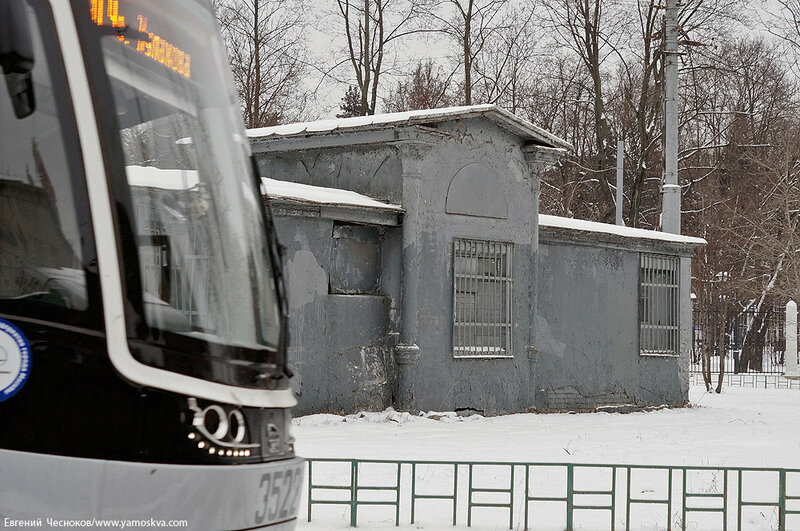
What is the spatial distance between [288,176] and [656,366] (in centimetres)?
674

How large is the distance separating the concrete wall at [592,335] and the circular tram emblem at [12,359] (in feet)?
45.2

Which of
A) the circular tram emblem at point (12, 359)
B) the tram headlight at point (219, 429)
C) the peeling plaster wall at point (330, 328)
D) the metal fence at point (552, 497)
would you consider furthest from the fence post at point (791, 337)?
the circular tram emblem at point (12, 359)

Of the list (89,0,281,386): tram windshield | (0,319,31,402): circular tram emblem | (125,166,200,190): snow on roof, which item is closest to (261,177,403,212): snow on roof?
(89,0,281,386): tram windshield

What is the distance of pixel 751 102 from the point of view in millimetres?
37500

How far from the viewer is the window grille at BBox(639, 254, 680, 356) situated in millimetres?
18656

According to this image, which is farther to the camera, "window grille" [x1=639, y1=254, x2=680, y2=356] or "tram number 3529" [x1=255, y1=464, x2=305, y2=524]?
"window grille" [x1=639, y1=254, x2=680, y2=356]

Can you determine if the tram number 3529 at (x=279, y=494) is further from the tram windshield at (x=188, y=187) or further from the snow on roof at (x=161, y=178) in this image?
the snow on roof at (x=161, y=178)

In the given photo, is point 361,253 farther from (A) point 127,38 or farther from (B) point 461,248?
(A) point 127,38

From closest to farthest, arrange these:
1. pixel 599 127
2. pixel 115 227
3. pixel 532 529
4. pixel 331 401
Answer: pixel 115 227, pixel 532 529, pixel 331 401, pixel 599 127

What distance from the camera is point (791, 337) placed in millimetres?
27391

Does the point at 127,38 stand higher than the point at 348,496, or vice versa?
the point at 127,38

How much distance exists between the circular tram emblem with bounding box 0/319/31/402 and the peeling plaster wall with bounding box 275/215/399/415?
32.3ft

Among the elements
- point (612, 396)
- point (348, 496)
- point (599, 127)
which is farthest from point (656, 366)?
point (599, 127)

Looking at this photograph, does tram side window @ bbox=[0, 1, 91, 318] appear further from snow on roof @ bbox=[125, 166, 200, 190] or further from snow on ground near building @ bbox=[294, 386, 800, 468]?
snow on ground near building @ bbox=[294, 386, 800, 468]
